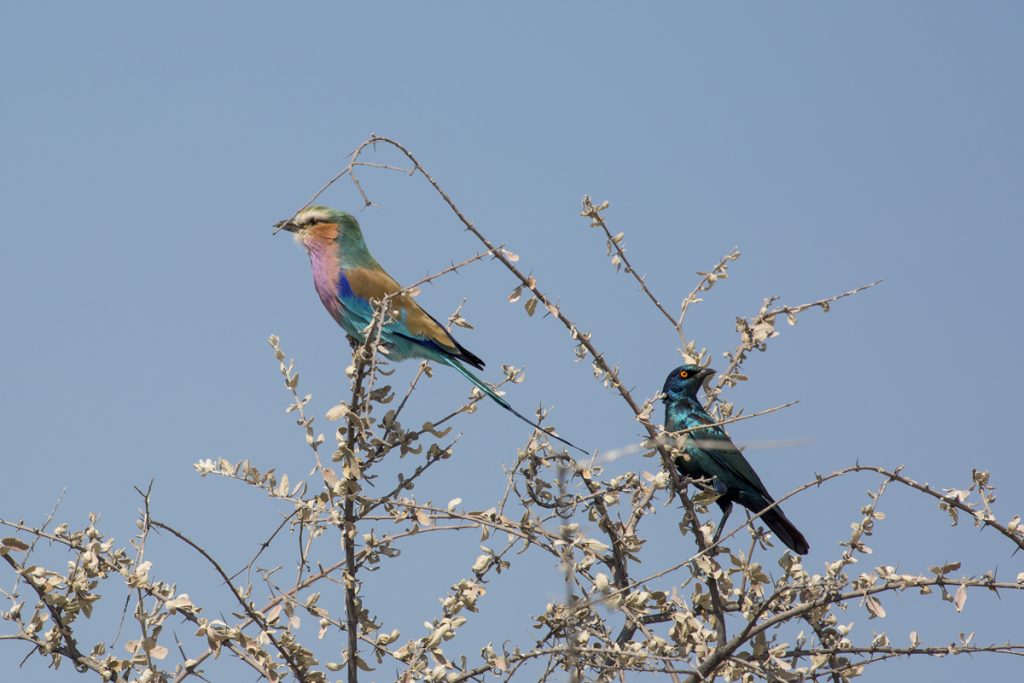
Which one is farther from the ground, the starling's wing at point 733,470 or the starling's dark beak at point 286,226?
the starling's dark beak at point 286,226

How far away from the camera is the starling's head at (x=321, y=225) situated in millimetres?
Result: 6484

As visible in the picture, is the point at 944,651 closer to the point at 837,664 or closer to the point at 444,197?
the point at 837,664

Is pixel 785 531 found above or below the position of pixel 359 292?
below

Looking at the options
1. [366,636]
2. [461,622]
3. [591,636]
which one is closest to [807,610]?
[591,636]

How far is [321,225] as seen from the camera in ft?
21.4

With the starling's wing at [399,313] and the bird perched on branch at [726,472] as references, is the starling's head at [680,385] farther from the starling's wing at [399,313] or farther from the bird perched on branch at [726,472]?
the starling's wing at [399,313]

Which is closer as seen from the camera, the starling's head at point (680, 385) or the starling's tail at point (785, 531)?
the starling's tail at point (785, 531)

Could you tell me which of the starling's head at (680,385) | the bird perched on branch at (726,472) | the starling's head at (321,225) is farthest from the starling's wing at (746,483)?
the starling's head at (321,225)

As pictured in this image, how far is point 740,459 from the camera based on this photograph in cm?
603

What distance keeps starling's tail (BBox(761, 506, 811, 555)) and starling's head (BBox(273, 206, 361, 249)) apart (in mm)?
2559

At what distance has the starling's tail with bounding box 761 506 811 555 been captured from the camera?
5.96 meters

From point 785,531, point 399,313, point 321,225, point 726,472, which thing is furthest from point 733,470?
point 321,225

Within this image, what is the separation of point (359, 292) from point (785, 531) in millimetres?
2398

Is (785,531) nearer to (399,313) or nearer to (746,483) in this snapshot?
(746,483)
